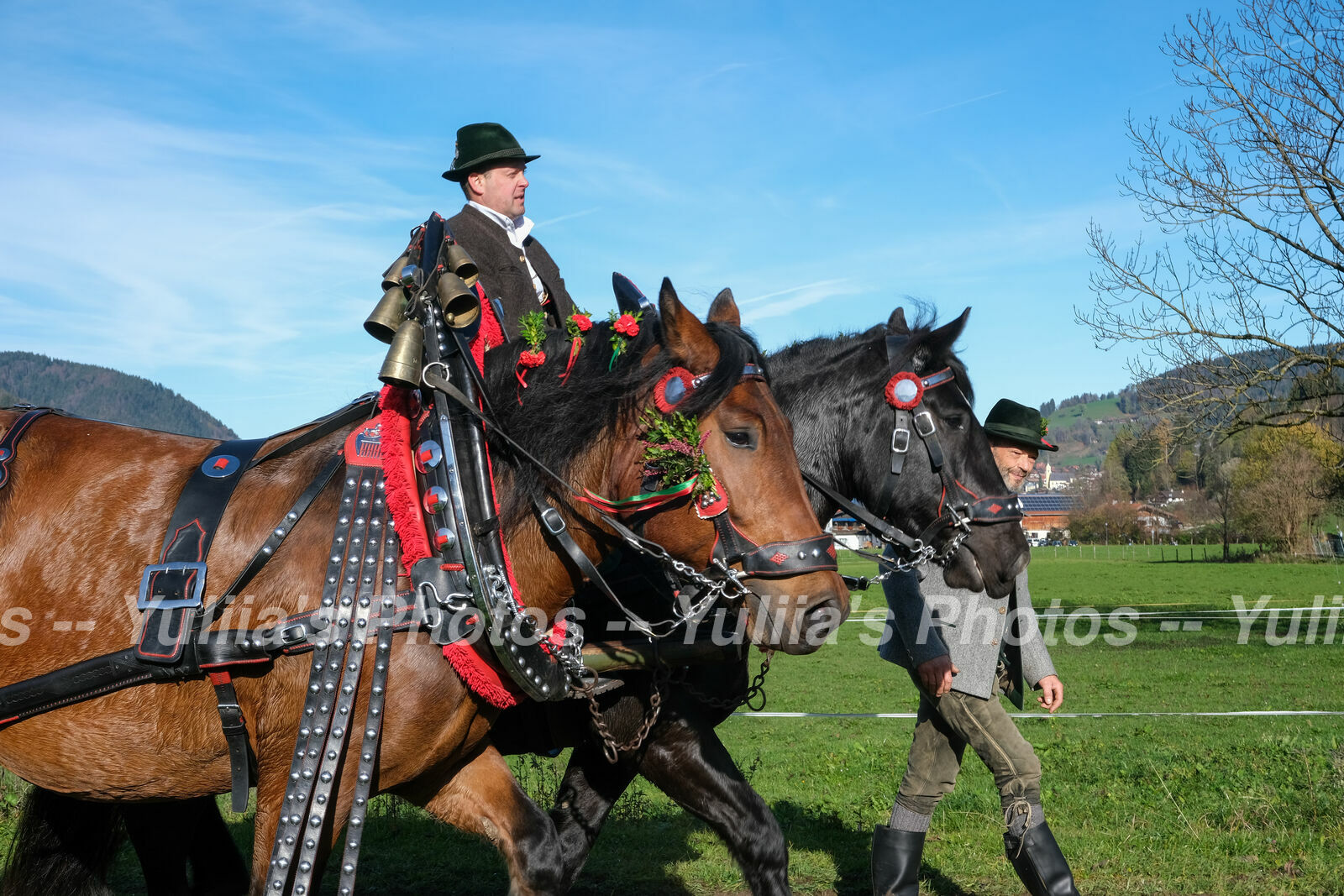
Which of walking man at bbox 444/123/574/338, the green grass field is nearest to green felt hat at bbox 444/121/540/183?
walking man at bbox 444/123/574/338

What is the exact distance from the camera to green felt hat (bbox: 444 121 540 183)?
13.8 ft

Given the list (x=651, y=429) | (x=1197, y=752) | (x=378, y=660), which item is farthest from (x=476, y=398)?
(x=1197, y=752)

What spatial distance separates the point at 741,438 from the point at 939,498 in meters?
1.59

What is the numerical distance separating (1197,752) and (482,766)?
6.93 metres

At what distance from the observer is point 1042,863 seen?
4.14 metres

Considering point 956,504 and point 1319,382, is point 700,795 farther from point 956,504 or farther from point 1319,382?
point 1319,382

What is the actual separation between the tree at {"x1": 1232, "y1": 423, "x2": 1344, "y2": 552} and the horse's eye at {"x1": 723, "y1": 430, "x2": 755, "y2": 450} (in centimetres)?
4918

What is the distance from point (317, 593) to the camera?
2.95 metres

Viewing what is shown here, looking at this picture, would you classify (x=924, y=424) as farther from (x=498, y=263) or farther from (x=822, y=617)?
(x=498, y=263)

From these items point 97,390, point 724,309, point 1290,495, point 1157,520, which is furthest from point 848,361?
point 97,390

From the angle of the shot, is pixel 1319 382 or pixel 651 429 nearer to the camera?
pixel 651 429

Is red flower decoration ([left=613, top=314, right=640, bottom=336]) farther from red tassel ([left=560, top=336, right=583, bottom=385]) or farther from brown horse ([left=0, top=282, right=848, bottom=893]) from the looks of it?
red tassel ([left=560, top=336, right=583, bottom=385])

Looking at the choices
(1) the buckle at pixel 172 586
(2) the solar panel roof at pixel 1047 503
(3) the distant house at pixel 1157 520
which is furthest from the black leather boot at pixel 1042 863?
(2) the solar panel roof at pixel 1047 503

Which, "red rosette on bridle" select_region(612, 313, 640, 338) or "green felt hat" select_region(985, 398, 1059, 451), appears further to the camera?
"green felt hat" select_region(985, 398, 1059, 451)
